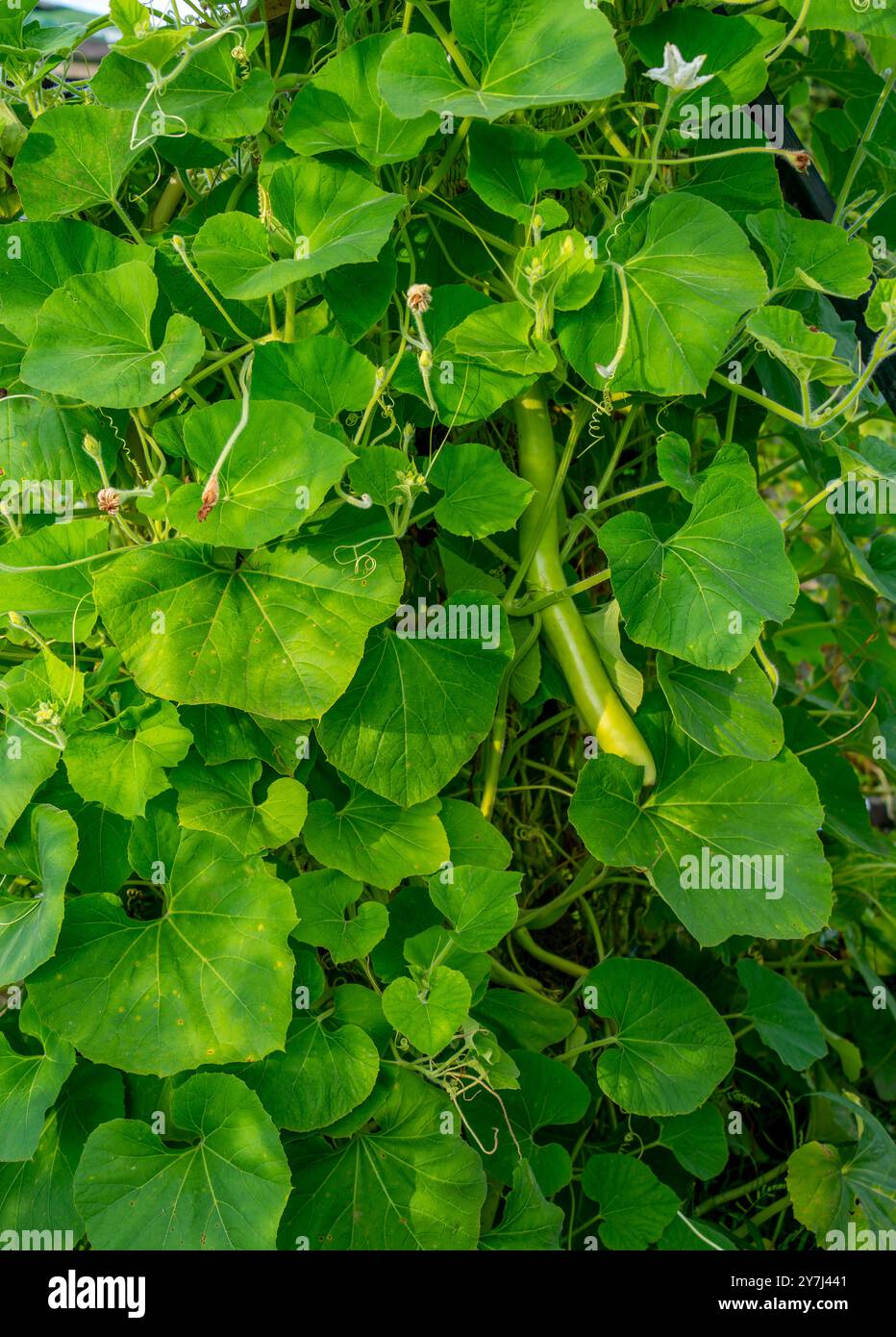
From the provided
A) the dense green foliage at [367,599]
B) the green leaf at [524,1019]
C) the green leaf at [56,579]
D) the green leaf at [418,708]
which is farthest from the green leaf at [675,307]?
the green leaf at [524,1019]

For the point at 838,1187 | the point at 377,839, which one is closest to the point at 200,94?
the point at 377,839

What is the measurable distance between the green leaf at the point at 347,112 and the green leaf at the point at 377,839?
0.52 m

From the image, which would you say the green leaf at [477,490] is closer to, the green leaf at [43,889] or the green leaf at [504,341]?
the green leaf at [504,341]

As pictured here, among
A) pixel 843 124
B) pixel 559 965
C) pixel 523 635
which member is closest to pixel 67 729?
pixel 523 635

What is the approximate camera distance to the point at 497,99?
0.79 metres

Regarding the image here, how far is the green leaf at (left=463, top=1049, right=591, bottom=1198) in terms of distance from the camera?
37.7 inches

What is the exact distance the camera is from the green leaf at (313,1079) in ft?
2.78

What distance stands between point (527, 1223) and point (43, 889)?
484 mm

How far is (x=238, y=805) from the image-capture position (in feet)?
2.89

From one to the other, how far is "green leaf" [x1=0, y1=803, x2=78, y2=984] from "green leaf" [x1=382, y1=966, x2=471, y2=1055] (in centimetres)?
26

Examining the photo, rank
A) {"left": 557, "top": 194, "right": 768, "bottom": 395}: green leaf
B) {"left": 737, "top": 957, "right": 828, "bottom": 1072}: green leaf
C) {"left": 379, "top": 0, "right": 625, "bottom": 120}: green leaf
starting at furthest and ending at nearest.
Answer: {"left": 737, "top": 957, "right": 828, "bottom": 1072}: green leaf, {"left": 557, "top": 194, "right": 768, "bottom": 395}: green leaf, {"left": 379, "top": 0, "right": 625, "bottom": 120}: green leaf

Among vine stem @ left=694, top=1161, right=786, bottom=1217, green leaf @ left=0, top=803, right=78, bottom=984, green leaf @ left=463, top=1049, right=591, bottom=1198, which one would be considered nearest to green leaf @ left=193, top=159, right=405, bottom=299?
green leaf @ left=0, top=803, right=78, bottom=984

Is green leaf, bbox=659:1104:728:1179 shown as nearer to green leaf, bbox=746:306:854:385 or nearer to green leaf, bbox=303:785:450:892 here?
green leaf, bbox=303:785:450:892
